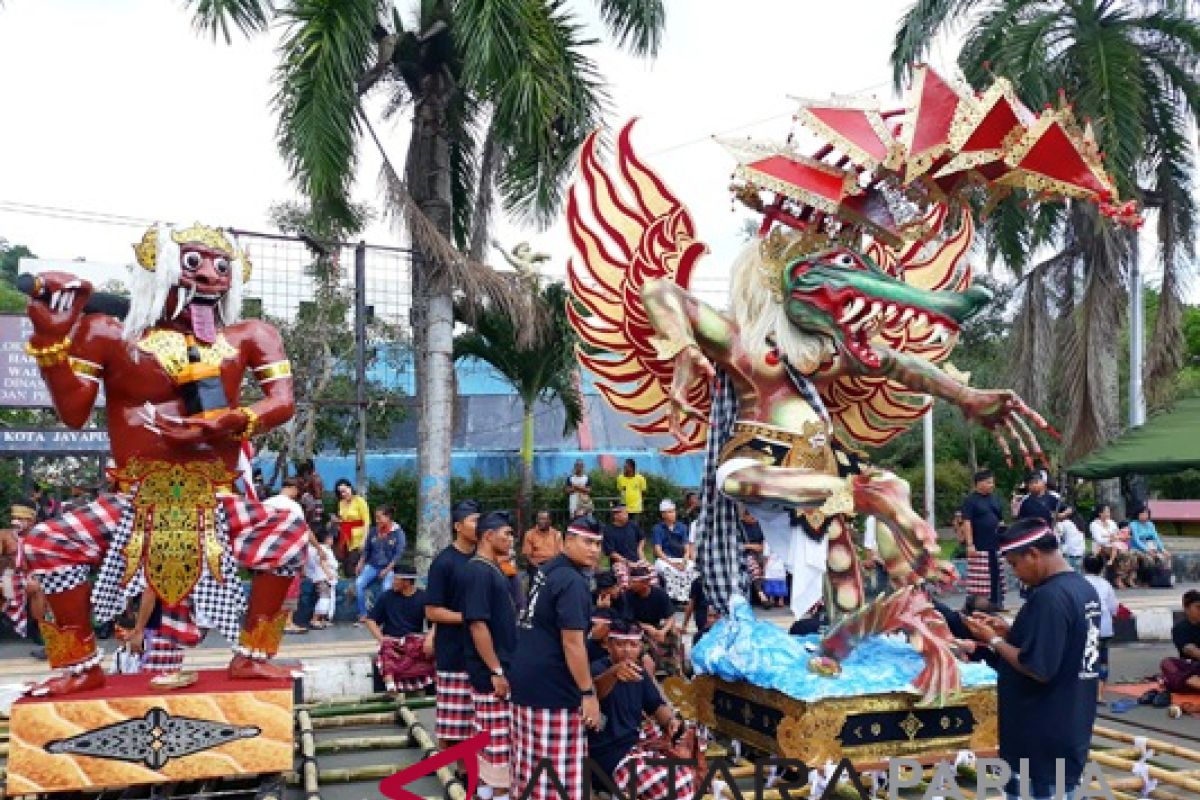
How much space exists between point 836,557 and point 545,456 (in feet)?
45.1

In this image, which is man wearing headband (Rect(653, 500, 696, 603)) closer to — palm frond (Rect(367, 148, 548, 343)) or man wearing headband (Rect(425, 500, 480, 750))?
palm frond (Rect(367, 148, 548, 343))

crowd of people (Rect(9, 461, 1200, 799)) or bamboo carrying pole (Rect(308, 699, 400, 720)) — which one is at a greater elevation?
crowd of people (Rect(9, 461, 1200, 799))

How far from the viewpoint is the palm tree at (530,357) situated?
42.9 ft

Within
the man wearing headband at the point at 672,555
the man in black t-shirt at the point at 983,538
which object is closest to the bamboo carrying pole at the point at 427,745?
the man wearing headband at the point at 672,555

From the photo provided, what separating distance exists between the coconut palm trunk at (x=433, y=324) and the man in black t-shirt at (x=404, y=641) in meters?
3.48

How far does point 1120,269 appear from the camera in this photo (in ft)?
46.4

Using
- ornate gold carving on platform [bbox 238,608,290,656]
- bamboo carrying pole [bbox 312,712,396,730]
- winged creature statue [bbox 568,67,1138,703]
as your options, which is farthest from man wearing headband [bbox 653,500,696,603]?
ornate gold carving on platform [bbox 238,608,290,656]

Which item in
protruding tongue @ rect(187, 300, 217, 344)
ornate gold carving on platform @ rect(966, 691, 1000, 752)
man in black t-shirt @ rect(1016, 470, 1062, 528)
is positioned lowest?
ornate gold carving on platform @ rect(966, 691, 1000, 752)

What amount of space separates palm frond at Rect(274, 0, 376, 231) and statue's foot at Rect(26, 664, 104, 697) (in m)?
5.74

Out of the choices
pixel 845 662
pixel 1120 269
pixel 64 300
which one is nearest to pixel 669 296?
pixel 845 662

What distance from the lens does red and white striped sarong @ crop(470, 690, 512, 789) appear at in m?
5.04

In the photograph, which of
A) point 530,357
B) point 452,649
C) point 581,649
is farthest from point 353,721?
point 530,357

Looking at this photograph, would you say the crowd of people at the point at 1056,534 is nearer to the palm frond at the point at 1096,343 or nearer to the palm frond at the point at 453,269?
the palm frond at the point at 1096,343

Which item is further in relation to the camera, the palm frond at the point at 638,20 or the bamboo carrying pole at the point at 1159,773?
the palm frond at the point at 638,20
